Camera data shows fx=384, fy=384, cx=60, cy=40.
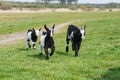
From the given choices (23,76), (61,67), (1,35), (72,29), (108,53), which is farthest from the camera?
(1,35)

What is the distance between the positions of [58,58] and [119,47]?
549cm

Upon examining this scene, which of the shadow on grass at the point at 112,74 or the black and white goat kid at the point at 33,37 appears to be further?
the black and white goat kid at the point at 33,37

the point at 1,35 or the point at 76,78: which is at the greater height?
the point at 76,78

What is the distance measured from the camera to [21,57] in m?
20.8

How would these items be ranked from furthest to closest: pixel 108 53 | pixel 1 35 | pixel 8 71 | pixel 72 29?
pixel 1 35 → pixel 72 29 → pixel 108 53 → pixel 8 71

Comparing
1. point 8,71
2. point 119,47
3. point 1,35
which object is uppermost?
point 8,71

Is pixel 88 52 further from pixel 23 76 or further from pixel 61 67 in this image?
pixel 23 76

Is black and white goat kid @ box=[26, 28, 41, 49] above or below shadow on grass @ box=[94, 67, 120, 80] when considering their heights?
below

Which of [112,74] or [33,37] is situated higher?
[112,74]

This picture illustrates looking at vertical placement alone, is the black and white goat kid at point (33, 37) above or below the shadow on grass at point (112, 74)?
below

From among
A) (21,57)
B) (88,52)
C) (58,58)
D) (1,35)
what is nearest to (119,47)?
(88,52)

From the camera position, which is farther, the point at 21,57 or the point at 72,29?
the point at 72,29

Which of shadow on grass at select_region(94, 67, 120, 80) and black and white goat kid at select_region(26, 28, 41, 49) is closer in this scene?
shadow on grass at select_region(94, 67, 120, 80)

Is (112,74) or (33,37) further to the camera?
(33,37)
